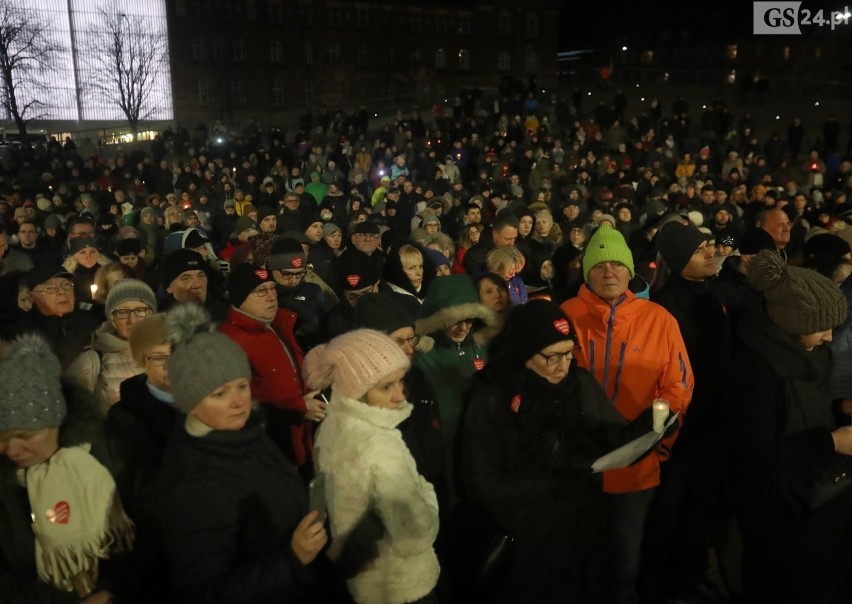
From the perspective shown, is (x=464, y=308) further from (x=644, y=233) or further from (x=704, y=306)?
(x=644, y=233)

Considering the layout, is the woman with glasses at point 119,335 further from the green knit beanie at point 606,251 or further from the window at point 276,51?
the window at point 276,51

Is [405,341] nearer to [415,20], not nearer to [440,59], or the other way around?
[415,20]

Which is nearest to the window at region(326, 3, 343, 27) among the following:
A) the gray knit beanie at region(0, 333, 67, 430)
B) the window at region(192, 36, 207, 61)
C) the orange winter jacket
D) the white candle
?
the window at region(192, 36, 207, 61)

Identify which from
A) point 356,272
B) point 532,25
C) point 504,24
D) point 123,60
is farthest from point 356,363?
point 532,25

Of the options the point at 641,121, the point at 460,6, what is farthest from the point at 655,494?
the point at 460,6

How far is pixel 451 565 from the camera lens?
3305mm

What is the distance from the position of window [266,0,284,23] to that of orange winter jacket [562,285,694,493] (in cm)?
4993

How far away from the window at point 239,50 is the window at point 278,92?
262cm

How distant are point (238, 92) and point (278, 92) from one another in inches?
113

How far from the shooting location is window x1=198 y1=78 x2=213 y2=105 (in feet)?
150

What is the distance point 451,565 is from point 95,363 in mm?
2158

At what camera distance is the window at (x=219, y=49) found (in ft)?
150

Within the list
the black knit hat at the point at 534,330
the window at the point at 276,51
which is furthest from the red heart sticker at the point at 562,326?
the window at the point at 276,51

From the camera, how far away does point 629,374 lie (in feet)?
12.1
